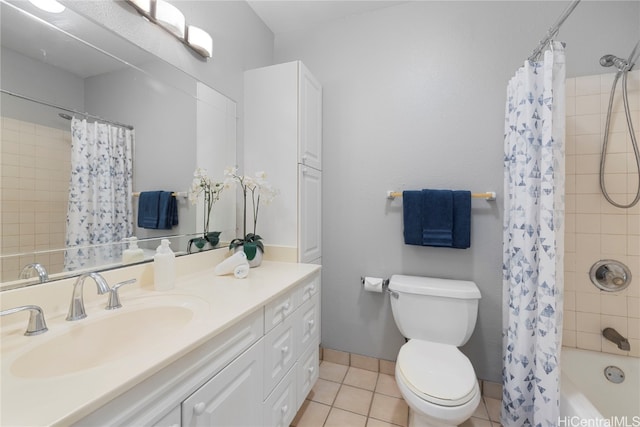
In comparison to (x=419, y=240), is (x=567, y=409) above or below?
below

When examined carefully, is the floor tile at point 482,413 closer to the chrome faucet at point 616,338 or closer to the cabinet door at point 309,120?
the chrome faucet at point 616,338

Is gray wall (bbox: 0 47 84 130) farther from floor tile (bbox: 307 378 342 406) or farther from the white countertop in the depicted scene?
floor tile (bbox: 307 378 342 406)

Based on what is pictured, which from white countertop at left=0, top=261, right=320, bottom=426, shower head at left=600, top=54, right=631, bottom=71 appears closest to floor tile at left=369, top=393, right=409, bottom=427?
white countertop at left=0, top=261, right=320, bottom=426

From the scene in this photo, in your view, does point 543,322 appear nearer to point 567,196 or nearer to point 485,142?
point 567,196

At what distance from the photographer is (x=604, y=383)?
1387 millimetres

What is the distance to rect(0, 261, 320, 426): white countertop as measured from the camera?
0.45 metres

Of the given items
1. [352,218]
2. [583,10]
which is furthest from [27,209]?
[583,10]

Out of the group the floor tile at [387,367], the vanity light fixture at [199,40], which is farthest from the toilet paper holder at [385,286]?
the vanity light fixture at [199,40]

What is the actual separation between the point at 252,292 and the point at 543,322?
1259mm

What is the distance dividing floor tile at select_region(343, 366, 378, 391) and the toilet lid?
0.51 metres

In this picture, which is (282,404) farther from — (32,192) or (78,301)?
(32,192)

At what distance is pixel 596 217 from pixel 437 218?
2.82 feet

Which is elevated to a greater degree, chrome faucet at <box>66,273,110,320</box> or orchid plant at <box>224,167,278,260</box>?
orchid plant at <box>224,167,278,260</box>

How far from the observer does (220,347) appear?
0.78 meters
